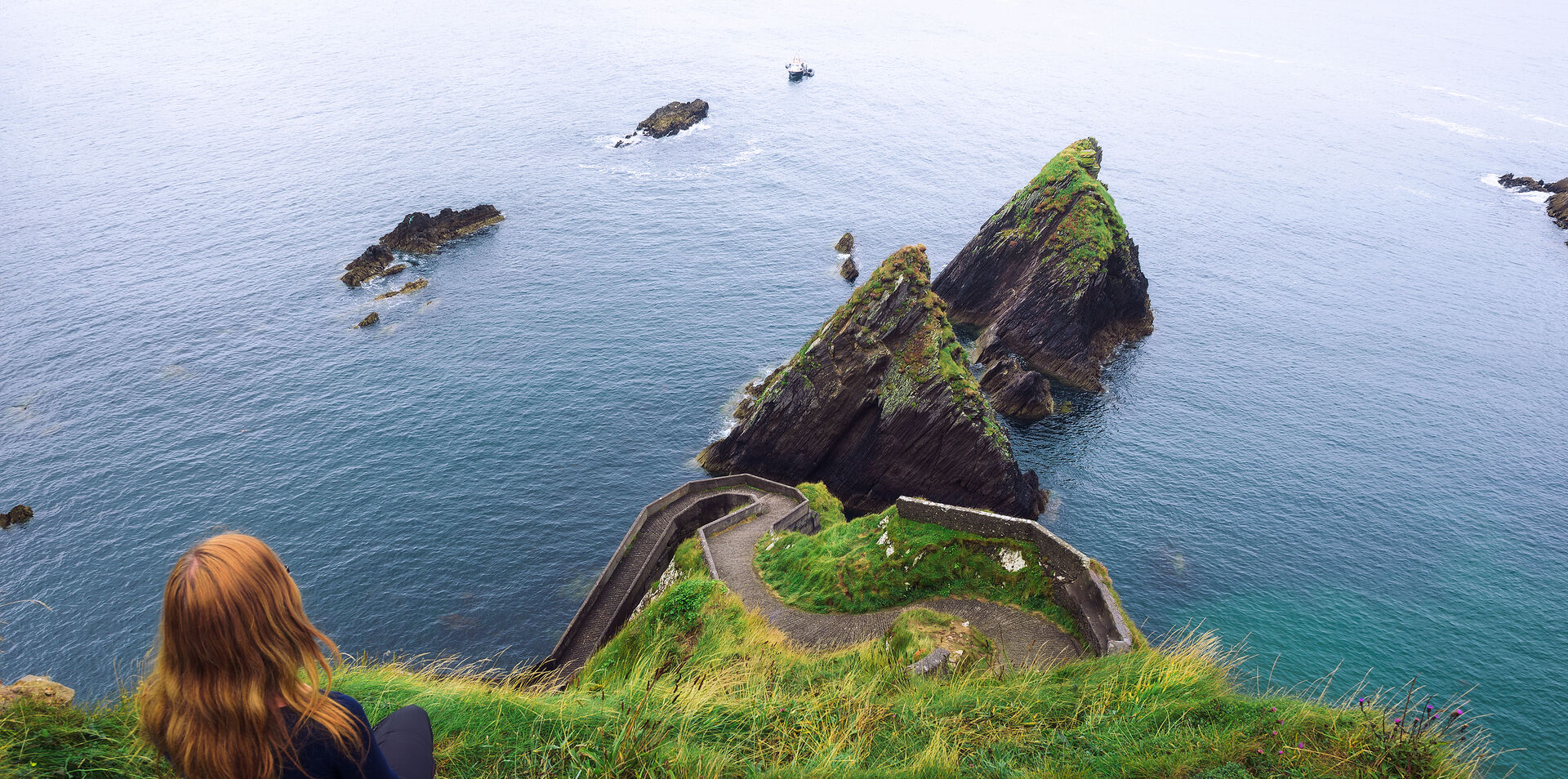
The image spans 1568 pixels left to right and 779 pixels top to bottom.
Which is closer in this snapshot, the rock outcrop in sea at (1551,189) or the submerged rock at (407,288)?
the submerged rock at (407,288)

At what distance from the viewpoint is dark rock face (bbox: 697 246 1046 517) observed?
42438 millimetres

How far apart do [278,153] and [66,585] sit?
77437 millimetres

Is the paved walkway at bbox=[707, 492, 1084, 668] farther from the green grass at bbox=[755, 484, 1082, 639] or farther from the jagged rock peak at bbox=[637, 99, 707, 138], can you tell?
the jagged rock peak at bbox=[637, 99, 707, 138]

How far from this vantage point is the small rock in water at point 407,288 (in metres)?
65.8

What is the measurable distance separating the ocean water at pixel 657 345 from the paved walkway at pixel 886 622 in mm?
10742

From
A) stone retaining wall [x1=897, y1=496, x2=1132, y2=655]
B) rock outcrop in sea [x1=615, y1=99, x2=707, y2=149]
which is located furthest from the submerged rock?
stone retaining wall [x1=897, y1=496, x2=1132, y2=655]

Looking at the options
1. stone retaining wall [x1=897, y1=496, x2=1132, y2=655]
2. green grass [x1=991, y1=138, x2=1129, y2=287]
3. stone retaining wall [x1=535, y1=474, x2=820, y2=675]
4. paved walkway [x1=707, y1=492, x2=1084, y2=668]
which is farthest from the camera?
green grass [x1=991, y1=138, x2=1129, y2=287]

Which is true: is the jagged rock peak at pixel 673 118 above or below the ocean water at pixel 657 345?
above

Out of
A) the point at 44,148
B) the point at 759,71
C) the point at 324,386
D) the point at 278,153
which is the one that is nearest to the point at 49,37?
the point at 44,148

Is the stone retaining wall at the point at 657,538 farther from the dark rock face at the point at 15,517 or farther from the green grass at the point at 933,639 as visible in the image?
the dark rock face at the point at 15,517

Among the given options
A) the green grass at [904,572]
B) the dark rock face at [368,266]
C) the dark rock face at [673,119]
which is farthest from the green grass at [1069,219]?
the dark rock face at [673,119]

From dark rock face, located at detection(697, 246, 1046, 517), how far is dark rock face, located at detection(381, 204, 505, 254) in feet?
139

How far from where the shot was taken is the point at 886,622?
25.4m

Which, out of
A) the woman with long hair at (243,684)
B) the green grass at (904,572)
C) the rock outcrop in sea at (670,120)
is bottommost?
the green grass at (904,572)
